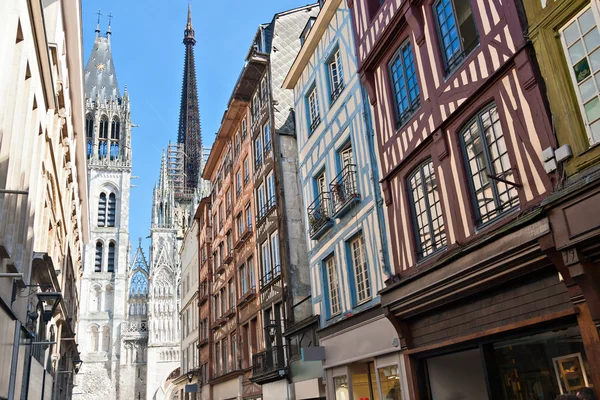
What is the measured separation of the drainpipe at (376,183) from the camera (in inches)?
443

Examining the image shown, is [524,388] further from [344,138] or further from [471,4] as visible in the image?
[344,138]

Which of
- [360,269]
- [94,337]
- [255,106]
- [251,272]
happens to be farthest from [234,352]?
[94,337]

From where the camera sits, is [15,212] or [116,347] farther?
[116,347]

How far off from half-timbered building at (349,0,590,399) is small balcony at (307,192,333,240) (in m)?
2.80

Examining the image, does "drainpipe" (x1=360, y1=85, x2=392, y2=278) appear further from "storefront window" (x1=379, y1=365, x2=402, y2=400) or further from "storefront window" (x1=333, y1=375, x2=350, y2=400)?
"storefront window" (x1=333, y1=375, x2=350, y2=400)

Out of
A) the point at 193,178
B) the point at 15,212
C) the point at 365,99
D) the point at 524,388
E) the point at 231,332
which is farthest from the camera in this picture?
the point at 193,178

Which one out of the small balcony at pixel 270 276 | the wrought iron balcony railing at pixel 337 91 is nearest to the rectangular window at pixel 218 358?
the small balcony at pixel 270 276

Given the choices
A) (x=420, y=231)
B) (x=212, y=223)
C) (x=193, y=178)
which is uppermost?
(x=193, y=178)

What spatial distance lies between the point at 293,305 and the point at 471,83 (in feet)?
33.6

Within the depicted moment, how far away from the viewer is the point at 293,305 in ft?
55.9

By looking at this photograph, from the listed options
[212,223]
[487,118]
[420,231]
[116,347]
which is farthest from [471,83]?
[116,347]

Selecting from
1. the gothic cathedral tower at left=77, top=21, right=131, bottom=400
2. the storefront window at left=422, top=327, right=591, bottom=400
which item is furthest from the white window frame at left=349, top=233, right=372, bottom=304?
the gothic cathedral tower at left=77, top=21, right=131, bottom=400

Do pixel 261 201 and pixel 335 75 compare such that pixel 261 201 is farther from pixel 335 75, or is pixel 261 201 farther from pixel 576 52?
pixel 576 52

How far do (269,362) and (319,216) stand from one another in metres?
6.23
